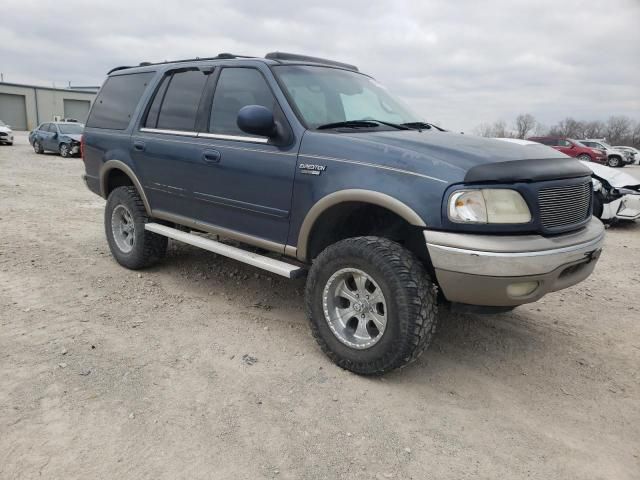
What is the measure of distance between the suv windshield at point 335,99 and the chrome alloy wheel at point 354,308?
1.13 meters

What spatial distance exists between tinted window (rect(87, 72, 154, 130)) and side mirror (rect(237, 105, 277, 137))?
2.11 metres

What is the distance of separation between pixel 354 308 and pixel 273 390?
2.44ft

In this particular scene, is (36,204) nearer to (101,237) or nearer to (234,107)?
(101,237)

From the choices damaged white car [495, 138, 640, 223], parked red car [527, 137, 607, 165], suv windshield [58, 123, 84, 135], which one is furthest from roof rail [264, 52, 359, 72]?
parked red car [527, 137, 607, 165]

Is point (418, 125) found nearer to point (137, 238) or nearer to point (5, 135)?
point (137, 238)

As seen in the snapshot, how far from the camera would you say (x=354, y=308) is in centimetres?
339

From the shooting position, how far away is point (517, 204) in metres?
2.89

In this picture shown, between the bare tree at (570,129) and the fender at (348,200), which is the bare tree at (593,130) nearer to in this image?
the bare tree at (570,129)

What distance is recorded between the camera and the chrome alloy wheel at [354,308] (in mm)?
3256

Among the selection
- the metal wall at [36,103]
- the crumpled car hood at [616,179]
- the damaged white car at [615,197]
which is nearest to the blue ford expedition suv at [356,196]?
the damaged white car at [615,197]

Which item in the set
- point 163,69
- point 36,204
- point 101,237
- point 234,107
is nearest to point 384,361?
point 234,107

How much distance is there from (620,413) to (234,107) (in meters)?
3.46

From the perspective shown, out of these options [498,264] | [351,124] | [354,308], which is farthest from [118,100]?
[498,264]

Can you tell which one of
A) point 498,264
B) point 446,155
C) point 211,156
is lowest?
point 498,264
